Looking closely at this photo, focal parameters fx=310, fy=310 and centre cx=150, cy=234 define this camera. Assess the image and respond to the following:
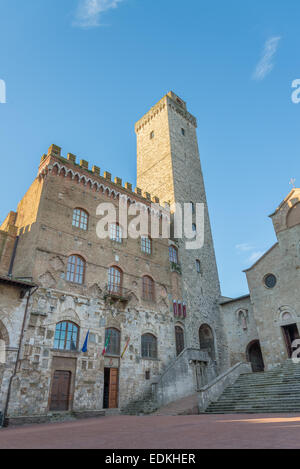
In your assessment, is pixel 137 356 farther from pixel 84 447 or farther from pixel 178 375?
pixel 84 447

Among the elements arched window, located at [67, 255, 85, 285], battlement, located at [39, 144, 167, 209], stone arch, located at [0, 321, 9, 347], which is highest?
battlement, located at [39, 144, 167, 209]

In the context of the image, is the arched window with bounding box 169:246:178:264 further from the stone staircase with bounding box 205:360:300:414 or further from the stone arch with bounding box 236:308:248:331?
the stone staircase with bounding box 205:360:300:414

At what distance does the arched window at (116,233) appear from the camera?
2122 centimetres

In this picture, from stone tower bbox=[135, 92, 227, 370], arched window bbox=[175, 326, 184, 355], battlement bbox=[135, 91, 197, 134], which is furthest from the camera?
battlement bbox=[135, 91, 197, 134]

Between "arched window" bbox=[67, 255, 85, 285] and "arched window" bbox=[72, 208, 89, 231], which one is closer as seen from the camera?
"arched window" bbox=[67, 255, 85, 285]

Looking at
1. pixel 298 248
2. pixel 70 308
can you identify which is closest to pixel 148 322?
pixel 70 308

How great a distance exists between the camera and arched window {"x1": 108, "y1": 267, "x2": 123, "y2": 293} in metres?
19.8

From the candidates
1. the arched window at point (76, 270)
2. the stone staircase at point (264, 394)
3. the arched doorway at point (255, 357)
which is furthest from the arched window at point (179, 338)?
the arched window at point (76, 270)

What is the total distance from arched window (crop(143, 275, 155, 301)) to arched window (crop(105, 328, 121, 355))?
3.62 meters

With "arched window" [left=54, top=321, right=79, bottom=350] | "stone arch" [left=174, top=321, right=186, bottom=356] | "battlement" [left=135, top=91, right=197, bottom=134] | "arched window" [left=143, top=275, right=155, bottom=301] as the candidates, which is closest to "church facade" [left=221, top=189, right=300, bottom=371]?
"stone arch" [left=174, top=321, right=186, bottom=356]

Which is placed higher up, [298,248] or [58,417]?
[298,248]

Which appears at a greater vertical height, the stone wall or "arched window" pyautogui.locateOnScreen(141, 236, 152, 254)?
"arched window" pyautogui.locateOnScreen(141, 236, 152, 254)
